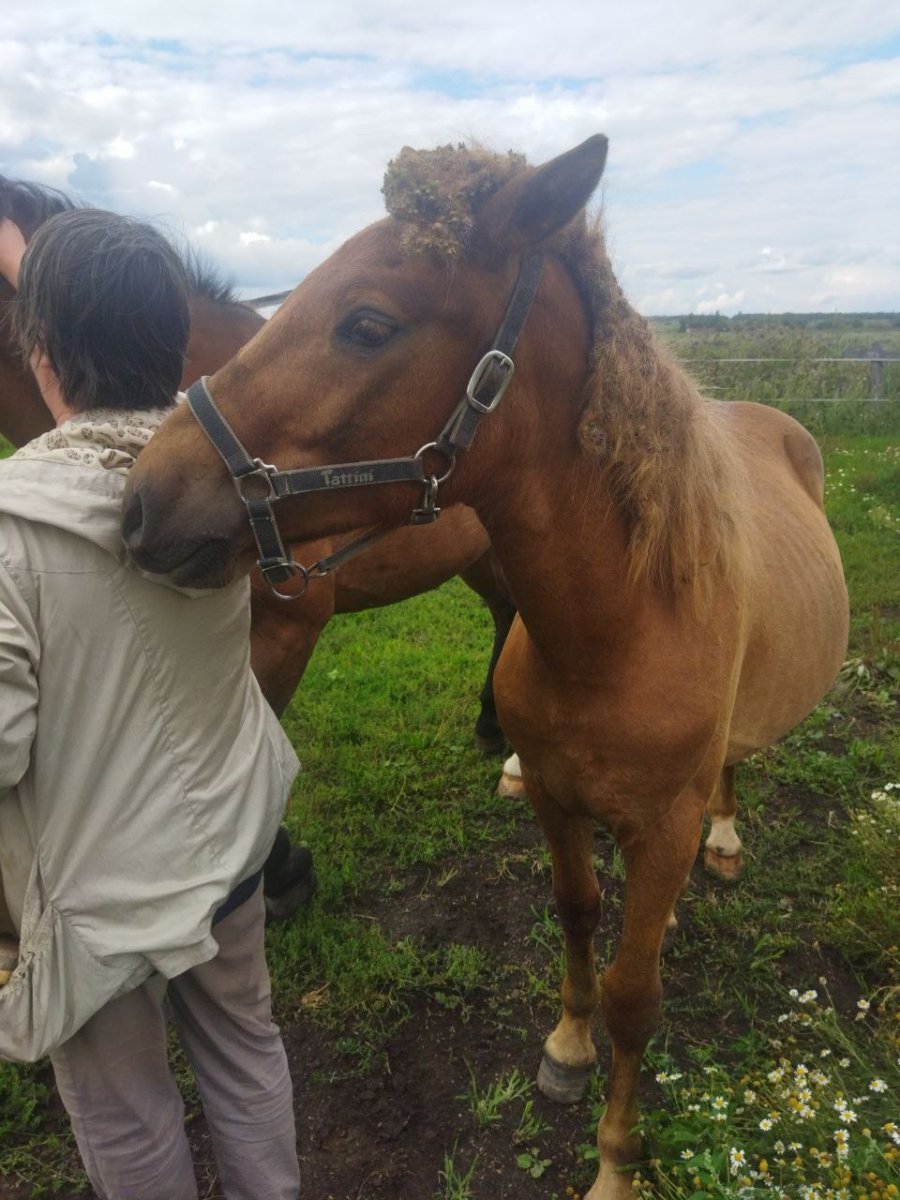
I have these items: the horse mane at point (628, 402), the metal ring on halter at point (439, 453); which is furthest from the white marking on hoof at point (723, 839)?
the metal ring on halter at point (439, 453)

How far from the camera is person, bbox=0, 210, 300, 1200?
4.39ft

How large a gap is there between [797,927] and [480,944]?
1210 mm

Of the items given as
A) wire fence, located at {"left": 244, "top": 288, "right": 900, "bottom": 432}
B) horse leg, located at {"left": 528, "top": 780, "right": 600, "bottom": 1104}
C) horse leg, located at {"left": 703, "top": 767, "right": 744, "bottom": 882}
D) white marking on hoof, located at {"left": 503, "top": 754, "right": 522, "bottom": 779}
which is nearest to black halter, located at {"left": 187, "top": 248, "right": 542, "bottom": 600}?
horse leg, located at {"left": 528, "top": 780, "right": 600, "bottom": 1104}

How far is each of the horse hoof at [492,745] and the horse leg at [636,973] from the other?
7.09ft

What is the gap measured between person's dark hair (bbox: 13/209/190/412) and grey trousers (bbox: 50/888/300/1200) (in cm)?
113

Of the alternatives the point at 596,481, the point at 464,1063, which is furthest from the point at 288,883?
the point at 596,481

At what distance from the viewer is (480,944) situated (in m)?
3.12

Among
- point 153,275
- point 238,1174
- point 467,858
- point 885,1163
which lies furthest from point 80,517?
point 467,858

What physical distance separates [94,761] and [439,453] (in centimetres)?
82

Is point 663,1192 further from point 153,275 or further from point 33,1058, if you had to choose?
point 153,275

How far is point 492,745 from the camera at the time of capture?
441 cm

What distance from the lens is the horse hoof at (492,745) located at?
440 centimetres

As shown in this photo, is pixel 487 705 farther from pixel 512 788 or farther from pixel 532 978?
pixel 532 978

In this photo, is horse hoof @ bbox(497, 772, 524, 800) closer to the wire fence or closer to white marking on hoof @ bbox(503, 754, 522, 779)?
white marking on hoof @ bbox(503, 754, 522, 779)
